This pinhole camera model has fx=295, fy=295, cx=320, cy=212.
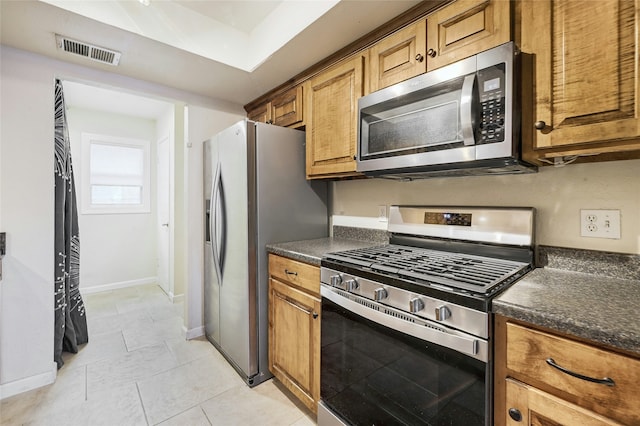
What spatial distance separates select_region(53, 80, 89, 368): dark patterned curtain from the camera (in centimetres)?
218

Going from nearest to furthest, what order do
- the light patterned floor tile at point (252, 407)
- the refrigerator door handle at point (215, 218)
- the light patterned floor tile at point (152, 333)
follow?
the light patterned floor tile at point (252, 407) → the refrigerator door handle at point (215, 218) → the light patterned floor tile at point (152, 333)

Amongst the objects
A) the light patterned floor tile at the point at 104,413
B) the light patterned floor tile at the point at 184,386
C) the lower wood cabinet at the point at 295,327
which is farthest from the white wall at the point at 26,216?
the lower wood cabinet at the point at 295,327

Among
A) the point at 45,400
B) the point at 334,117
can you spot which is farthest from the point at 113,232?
the point at 334,117

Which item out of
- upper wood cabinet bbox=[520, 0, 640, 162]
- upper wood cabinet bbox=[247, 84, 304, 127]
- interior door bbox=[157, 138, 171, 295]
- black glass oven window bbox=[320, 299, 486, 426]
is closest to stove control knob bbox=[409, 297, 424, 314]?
black glass oven window bbox=[320, 299, 486, 426]

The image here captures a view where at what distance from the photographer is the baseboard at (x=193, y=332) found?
2.65 meters

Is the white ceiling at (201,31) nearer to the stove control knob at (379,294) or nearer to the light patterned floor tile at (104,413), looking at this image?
the stove control knob at (379,294)

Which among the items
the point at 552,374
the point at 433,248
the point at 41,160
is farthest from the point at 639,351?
the point at 41,160

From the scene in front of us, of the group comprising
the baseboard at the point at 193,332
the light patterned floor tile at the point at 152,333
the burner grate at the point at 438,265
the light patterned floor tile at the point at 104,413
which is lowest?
the light patterned floor tile at the point at 104,413

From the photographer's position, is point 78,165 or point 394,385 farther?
point 78,165

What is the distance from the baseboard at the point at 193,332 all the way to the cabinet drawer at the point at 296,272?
4.10 ft

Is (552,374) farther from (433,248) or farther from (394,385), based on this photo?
(433,248)

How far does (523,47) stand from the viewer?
1129 mm

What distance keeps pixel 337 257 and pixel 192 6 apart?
6.18ft

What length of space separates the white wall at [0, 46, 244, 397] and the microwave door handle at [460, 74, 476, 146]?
257cm
